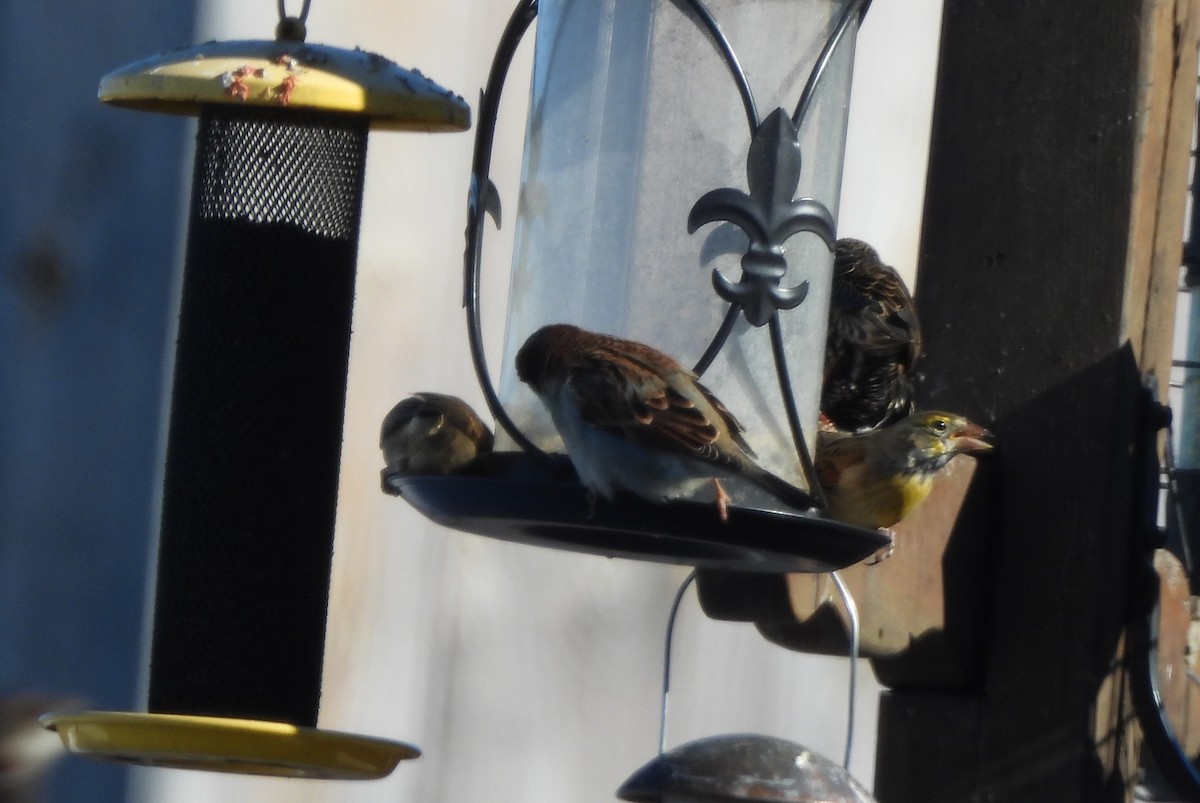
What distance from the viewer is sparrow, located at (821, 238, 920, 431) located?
3232mm

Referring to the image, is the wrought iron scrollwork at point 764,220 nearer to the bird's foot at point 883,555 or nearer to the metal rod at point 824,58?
the metal rod at point 824,58

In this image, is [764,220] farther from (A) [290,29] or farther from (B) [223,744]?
(B) [223,744]

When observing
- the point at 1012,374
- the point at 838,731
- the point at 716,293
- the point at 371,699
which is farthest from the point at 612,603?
the point at 716,293

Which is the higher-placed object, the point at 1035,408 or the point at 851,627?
the point at 1035,408

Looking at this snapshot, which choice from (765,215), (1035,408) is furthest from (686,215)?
(1035,408)

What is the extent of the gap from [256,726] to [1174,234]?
1596 millimetres

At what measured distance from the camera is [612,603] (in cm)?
475

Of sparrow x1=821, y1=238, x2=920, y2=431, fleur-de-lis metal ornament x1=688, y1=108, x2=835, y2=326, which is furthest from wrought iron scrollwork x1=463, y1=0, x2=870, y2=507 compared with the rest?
sparrow x1=821, y1=238, x2=920, y2=431

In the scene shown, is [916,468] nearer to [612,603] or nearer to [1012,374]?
[1012,374]

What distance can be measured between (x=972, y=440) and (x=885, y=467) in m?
0.24

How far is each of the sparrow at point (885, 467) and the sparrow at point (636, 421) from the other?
229mm

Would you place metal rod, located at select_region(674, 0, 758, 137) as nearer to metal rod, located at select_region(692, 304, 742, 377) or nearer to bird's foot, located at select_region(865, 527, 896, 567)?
metal rod, located at select_region(692, 304, 742, 377)

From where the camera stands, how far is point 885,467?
2.66 metres

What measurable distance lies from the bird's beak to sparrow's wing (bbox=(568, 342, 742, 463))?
53cm
